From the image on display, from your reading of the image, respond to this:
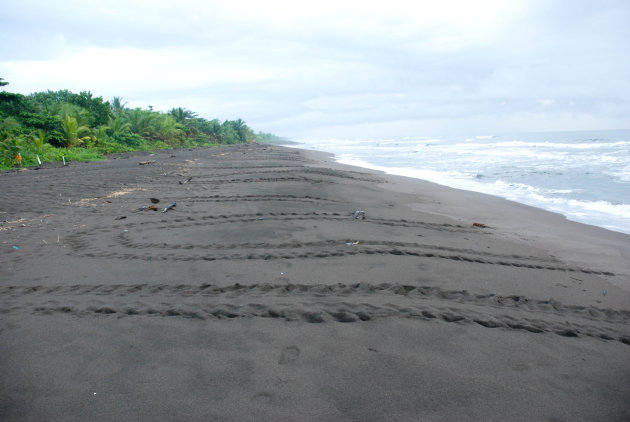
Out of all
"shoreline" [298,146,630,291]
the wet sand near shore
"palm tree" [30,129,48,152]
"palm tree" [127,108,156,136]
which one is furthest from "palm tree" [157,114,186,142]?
the wet sand near shore

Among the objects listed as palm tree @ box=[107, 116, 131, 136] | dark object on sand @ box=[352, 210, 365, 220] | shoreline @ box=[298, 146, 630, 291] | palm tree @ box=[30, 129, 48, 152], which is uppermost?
palm tree @ box=[107, 116, 131, 136]

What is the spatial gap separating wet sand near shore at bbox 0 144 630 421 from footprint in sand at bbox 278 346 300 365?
13 millimetres

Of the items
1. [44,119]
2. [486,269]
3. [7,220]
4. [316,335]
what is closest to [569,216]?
[486,269]

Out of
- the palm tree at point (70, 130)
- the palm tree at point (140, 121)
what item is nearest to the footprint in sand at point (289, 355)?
the palm tree at point (70, 130)

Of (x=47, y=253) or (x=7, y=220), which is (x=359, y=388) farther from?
(x=7, y=220)

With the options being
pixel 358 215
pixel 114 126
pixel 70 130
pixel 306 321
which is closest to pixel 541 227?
pixel 358 215

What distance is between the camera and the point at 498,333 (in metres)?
2.61

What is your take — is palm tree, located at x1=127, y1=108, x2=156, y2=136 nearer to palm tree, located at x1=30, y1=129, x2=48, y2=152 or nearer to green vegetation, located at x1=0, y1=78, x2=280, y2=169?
green vegetation, located at x1=0, y1=78, x2=280, y2=169

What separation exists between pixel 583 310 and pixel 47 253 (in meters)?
5.84

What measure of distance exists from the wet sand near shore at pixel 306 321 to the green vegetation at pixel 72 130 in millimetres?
11540

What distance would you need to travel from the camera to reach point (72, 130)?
1809 cm

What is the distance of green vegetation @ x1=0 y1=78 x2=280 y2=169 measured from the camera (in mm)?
14484

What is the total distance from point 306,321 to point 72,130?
68.0 feet

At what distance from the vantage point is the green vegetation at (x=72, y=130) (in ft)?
47.5
